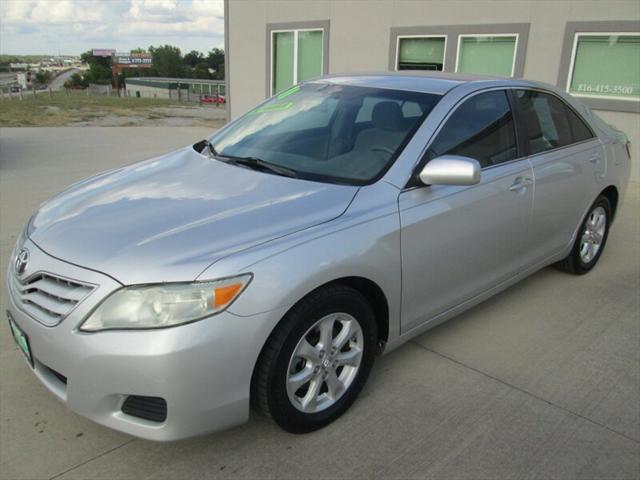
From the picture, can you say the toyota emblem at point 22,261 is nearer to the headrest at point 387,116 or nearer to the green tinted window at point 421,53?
the headrest at point 387,116

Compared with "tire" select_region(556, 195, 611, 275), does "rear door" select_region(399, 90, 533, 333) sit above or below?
above

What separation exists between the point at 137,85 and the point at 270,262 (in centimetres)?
8198

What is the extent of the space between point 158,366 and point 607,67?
8708 millimetres

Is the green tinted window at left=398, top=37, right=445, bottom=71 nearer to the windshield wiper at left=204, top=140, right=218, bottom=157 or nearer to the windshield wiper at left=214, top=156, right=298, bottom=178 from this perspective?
the windshield wiper at left=204, top=140, right=218, bottom=157

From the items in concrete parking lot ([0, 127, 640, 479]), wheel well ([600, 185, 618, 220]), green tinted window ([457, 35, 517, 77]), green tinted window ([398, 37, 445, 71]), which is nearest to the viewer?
concrete parking lot ([0, 127, 640, 479])

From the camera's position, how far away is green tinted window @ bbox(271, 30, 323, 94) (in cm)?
1252

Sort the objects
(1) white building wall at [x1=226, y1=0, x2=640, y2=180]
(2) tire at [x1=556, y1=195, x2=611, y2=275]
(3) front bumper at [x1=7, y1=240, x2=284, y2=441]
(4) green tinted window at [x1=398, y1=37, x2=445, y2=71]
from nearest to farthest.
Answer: (3) front bumper at [x1=7, y1=240, x2=284, y2=441] < (2) tire at [x1=556, y1=195, x2=611, y2=275] < (1) white building wall at [x1=226, y1=0, x2=640, y2=180] < (4) green tinted window at [x1=398, y1=37, x2=445, y2=71]

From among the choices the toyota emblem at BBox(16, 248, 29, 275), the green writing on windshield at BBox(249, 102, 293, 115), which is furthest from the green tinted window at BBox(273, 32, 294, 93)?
the toyota emblem at BBox(16, 248, 29, 275)

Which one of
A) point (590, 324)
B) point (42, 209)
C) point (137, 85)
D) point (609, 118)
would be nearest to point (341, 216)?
point (42, 209)

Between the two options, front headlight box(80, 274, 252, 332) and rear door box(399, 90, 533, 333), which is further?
rear door box(399, 90, 533, 333)

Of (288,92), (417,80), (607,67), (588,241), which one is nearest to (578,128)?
(588,241)

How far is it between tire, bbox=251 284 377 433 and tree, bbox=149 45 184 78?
115m

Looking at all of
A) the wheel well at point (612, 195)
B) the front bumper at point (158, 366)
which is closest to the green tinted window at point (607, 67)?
the wheel well at point (612, 195)

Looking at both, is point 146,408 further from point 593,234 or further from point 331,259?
point 593,234
